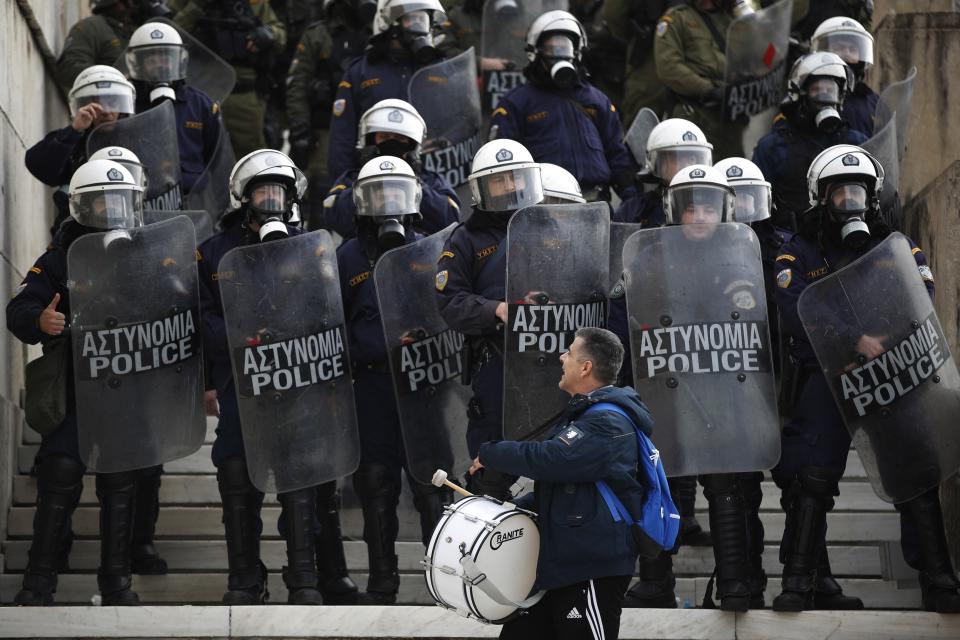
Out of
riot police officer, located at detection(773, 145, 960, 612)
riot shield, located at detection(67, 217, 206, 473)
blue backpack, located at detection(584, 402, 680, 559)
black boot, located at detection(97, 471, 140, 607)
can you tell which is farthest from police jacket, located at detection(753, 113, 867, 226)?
black boot, located at detection(97, 471, 140, 607)

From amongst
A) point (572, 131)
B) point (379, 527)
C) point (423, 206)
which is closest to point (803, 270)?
point (423, 206)

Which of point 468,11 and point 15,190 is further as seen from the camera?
point 468,11

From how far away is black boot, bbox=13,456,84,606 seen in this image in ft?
25.9

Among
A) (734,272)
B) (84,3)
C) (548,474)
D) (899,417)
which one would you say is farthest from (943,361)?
(84,3)

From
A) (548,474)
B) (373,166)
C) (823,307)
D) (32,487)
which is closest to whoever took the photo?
(548,474)

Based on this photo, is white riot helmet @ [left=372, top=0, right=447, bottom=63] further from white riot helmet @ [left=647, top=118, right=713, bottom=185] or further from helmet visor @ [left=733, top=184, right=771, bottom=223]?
helmet visor @ [left=733, top=184, right=771, bottom=223]

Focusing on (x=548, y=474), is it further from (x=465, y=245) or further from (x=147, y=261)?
(x=147, y=261)

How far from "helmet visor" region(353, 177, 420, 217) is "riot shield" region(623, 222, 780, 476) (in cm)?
113

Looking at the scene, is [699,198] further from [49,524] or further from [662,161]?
[49,524]

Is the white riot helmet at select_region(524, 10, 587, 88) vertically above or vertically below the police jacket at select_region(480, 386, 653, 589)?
above

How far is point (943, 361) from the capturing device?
7.96m

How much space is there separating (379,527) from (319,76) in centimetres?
469

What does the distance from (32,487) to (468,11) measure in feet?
15.3

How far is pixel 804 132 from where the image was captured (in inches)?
390
